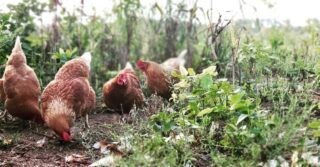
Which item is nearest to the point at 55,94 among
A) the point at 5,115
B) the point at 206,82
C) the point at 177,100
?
the point at 5,115

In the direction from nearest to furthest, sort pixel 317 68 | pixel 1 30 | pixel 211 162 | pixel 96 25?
pixel 211 162 < pixel 317 68 < pixel 1 30 < pixel 96 25

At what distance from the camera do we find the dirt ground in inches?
122

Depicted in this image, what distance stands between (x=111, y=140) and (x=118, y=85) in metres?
0.92

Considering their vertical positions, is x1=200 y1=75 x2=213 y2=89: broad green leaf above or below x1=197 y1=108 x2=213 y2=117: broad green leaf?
above

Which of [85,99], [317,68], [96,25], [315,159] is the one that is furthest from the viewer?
[96,25]

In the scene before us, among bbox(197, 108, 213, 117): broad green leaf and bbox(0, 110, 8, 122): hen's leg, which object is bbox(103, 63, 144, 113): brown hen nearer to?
bbox(0, 110, 8, 122): hen's leg

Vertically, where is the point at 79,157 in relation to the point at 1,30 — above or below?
below

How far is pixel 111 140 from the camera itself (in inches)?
134

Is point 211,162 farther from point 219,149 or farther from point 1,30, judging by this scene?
point 1,30

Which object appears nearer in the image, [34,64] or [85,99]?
[85,99]

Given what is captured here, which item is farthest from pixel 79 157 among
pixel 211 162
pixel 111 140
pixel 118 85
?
pixel 118 85

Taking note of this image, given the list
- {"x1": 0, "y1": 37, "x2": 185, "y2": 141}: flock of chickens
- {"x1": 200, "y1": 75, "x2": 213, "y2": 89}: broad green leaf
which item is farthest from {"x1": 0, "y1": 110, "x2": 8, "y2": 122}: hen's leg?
{"x1": 200, "y1": 75, "x2": 213, "y2": 89}: broad green leaf

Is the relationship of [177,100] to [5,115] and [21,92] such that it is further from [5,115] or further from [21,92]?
[5,115]

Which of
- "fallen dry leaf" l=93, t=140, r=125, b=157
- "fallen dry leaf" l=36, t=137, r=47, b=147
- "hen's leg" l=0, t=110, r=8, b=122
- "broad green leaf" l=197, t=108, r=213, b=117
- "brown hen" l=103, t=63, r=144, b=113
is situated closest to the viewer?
"broad green leaf" l=197, t=108, r=213, b=117
